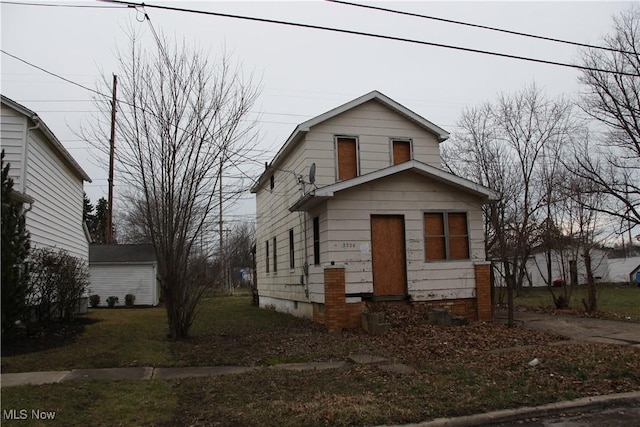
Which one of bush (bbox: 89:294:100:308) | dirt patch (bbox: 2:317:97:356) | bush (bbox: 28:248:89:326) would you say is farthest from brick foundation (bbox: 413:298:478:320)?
bush (bbox: 89:294:100:308)

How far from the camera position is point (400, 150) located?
16.2 m

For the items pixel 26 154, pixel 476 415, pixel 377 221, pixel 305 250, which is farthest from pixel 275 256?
pixel 476 415

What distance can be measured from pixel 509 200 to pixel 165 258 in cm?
1726

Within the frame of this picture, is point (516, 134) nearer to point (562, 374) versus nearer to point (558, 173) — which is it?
point (558, 173)

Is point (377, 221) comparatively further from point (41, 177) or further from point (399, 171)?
point (41, 177)

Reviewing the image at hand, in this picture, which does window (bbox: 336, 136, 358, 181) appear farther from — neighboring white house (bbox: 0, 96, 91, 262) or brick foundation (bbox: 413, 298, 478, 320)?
neighboring white house (bbox: 0, 96, 91, 262)

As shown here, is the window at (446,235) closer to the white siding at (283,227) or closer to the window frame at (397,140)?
the window frame at (397,140)

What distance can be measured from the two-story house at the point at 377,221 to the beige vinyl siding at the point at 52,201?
298 inches

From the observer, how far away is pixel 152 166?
1112cm

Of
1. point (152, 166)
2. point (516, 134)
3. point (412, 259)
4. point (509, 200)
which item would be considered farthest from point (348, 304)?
point (516, 134)

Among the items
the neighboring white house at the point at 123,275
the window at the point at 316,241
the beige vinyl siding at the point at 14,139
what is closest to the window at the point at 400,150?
the window at the point at 316,241

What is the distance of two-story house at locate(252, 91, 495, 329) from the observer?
12703 millimetres

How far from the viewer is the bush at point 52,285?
12203mm

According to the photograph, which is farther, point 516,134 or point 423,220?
point 516,134
